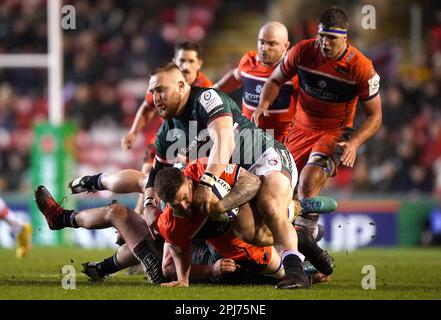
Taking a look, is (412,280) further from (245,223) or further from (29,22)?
(29,22)

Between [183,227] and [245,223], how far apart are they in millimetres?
513

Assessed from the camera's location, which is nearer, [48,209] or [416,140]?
[48,209]

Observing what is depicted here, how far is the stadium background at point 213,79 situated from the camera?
50.1 feet

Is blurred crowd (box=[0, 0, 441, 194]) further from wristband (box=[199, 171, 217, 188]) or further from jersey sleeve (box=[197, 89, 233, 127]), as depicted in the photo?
wristband (box=[199, 171, 217, 188])

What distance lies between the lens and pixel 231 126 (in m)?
7.85

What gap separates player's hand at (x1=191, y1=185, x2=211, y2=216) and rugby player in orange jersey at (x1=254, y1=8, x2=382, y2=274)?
167 cm

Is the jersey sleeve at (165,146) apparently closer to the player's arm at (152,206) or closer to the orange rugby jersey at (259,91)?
the player's arm at (152,206)

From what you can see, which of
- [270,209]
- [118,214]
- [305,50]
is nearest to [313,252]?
[270,209]

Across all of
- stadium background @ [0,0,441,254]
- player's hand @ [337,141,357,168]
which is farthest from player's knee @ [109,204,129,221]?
stadium background @ [0,0,441,254]

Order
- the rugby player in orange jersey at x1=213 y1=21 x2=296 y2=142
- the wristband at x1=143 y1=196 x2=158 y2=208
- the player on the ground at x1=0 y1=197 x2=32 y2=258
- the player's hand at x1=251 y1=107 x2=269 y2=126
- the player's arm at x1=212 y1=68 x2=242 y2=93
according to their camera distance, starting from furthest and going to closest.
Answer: the player on the ground at x1=0 y1=197 x2=32 y2=258 < the player's arm at x1=212 y1=68 x2=242 y2=93 < the rugby player in orange jersey at x1=213 y1=21 x2=296 y2=142 < the player's hand at x1=251 y1=107 x2=269 y2=126 < the wristband at x1=143 y1=196 x2=158 y2=208

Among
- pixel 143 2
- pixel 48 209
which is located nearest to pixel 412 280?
pixel 48 209

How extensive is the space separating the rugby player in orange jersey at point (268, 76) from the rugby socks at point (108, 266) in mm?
2407

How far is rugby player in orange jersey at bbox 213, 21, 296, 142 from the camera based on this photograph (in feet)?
33.4

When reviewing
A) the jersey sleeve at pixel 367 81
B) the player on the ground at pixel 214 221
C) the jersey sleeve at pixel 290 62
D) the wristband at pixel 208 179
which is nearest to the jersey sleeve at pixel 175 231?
the player on the ground at pixel 214 221
